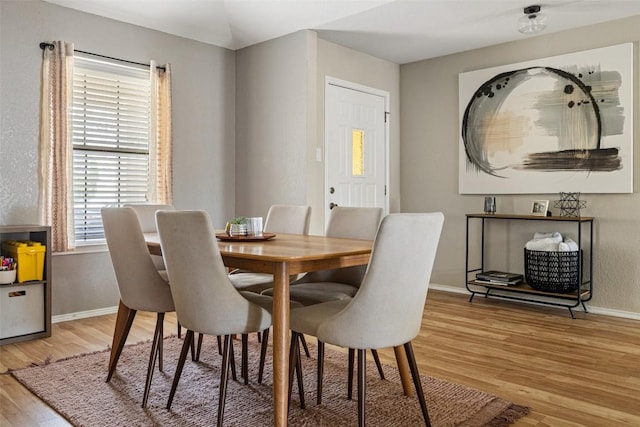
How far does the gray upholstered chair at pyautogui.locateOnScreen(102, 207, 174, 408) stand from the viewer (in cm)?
239

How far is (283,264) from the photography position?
75.4 inches

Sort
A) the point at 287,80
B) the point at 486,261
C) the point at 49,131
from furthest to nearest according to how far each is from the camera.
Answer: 1. the point at 486,261
2. the point at 287,80
3. the point at 49,131

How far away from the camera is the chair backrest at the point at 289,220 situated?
3.29m

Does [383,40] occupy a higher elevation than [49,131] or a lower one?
higher

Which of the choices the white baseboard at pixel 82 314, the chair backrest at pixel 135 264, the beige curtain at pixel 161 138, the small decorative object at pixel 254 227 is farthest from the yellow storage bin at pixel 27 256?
the small decorative object at pixel 254 227

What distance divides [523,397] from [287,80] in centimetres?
323

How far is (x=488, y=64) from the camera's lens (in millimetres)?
4809

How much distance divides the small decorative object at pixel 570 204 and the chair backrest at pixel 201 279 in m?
3.22

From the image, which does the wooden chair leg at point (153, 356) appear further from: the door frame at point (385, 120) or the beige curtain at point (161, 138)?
the door frame at point (385, 120)

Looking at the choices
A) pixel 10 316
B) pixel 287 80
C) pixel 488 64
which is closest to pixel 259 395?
pixel 10 316

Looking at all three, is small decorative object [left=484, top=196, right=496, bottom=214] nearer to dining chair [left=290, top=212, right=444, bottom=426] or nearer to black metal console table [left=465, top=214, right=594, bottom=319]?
black metal console table [left=465, top=214, right=594, bottom=319]

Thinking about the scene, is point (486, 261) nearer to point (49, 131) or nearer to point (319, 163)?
point (319, 163)

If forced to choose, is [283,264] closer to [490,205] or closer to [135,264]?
[135,264]

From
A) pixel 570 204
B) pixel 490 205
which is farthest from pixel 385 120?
pixel 570 204
